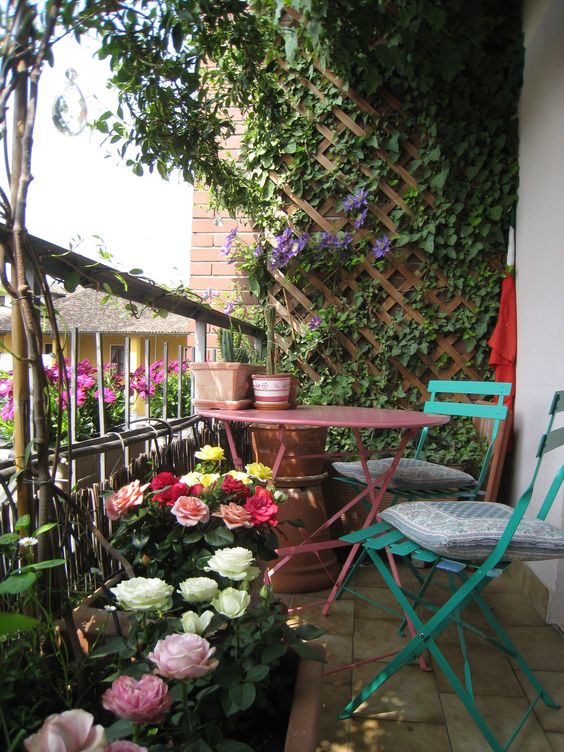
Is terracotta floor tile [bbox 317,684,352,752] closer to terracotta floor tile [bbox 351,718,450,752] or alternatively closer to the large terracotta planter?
terracotta floor tile [bbox 351,718,450,752]

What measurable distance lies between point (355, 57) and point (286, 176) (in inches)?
27.7

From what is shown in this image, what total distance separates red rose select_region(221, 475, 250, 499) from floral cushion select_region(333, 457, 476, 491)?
0.99 meters

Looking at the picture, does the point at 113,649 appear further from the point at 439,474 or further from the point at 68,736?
the point at 439,474

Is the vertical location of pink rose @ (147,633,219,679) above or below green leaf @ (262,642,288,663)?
above

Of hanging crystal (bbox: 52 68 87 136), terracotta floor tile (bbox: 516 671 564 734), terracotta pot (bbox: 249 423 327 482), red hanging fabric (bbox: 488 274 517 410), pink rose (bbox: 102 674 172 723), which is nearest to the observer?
pink rose (bbox: 102 674 172 723)

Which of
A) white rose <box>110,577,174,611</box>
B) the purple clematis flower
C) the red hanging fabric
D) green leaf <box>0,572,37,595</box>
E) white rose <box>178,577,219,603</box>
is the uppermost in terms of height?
the purple clematis flower

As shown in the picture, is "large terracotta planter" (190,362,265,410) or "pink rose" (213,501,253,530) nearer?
"pink rose" (213,501,253,530)

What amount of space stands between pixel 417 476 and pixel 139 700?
1.61m

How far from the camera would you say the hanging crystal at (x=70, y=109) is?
0.73 m

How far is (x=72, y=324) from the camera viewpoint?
138cm

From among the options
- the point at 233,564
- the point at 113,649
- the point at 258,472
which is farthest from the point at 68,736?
the point at 258,472

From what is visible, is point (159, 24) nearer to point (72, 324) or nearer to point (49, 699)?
point (72, 324)

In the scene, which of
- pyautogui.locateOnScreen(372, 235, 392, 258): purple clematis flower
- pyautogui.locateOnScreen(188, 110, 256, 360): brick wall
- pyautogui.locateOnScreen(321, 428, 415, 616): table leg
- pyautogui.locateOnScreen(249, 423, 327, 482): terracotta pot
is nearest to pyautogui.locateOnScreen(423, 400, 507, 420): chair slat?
pyautogui.locateOnScreen(321, 428, 415, 616): table leg

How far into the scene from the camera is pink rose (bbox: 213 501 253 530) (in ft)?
3.35
